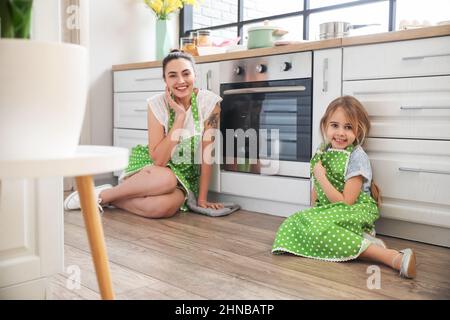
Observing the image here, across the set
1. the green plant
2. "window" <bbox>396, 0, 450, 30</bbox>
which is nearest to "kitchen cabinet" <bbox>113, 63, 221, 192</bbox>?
"window" <bbox>396, 0, 450, 30</bbox>

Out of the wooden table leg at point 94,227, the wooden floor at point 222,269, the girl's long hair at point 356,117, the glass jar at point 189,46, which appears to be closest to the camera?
the wooden table leg at point 94,227

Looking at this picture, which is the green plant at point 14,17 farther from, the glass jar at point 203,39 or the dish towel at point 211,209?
the glass jar at point 203,39

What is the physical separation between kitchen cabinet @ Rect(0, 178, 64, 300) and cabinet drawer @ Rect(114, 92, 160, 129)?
1720mm

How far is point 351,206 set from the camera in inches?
70.5

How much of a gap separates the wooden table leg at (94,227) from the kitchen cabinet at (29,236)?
43cm

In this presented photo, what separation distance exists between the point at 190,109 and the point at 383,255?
1242mm

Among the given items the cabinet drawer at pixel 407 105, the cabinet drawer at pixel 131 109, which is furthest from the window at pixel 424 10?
the cabinet drawer at pixel 131 109

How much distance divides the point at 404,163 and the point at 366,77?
1.22 feet

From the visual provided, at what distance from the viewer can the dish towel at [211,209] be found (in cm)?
239

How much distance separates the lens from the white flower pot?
2.49ft

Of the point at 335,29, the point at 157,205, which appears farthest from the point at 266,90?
the point at 157,205

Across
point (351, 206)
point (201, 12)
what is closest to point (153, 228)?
point (351, 206)
